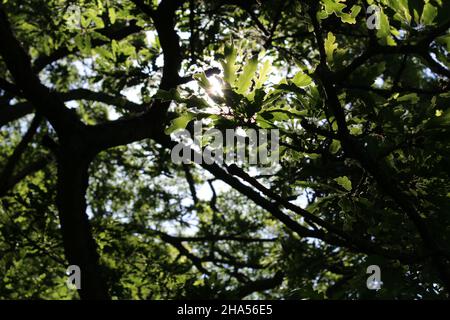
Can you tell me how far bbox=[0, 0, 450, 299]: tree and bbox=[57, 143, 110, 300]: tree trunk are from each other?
0.01 meters

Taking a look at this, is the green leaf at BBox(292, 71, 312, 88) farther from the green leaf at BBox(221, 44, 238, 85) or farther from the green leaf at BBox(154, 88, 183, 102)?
the green leaf at BBox(154, 88, 183, 102)

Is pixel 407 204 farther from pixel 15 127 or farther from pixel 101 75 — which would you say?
pixel 15 127

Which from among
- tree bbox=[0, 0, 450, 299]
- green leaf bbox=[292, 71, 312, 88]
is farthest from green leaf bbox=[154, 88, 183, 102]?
green leaf bbox=[292, 71, 312, 88]

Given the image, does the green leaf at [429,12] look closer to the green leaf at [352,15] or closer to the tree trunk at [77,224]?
the green leaf at [352,15]

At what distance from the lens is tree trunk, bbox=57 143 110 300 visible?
5.20m

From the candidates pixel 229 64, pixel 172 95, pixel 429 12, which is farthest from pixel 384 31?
pixel 172 95

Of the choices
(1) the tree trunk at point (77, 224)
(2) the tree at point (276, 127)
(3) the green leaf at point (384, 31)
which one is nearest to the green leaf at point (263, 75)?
(2) the tree at point (276, 127)

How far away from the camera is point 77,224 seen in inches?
208

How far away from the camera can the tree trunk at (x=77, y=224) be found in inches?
205

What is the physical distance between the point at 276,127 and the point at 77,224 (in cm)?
321

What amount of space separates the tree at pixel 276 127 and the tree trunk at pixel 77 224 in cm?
1

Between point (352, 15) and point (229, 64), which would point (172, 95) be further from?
point (352, 15)
